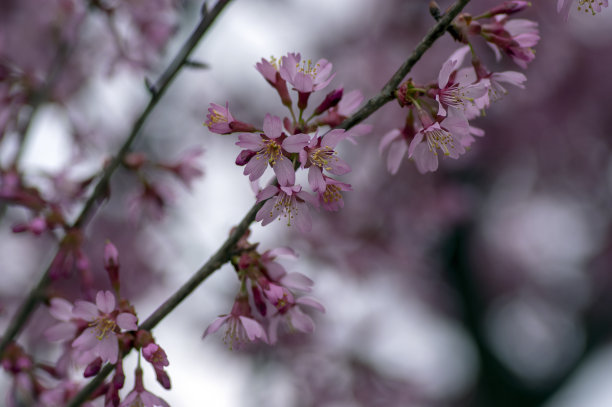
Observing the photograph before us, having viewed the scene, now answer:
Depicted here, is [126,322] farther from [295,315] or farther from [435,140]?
[435,140]

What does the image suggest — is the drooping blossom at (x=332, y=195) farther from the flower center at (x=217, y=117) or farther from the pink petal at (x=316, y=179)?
the flower center at (x=217, y=117)

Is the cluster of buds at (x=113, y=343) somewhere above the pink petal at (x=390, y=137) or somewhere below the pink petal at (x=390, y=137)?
below

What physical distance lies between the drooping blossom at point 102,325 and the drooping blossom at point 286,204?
0.40 m

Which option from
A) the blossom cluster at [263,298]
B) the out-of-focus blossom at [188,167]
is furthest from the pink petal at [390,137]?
the out-of-focus blossom at [188,167]

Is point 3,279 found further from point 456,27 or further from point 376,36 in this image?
point 456,27

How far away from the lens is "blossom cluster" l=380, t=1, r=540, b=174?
1333mm

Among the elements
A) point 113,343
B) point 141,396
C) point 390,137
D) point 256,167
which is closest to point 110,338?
point 113,343

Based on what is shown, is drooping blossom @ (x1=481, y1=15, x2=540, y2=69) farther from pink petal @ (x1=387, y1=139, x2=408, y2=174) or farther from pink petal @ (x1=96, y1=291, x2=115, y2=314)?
pink petal @ (x1=96, y1=291, x2=115, y2=314)

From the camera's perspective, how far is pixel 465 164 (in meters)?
6.42

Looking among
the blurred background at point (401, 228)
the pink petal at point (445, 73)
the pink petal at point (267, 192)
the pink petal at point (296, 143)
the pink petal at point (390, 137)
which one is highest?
the pink petal at point (445, 73)

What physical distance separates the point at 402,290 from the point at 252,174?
5.98m

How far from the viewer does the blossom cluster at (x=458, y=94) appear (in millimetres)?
1333

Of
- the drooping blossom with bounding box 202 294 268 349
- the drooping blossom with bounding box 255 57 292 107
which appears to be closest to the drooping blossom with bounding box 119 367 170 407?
the drooping blossom with bounding box 202 294 268 349

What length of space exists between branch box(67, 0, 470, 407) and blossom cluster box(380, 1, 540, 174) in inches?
1.4
